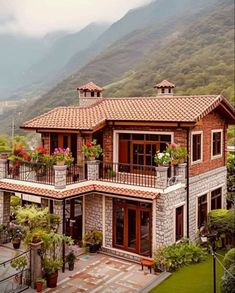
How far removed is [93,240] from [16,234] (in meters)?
3.29

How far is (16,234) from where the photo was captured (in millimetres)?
16500

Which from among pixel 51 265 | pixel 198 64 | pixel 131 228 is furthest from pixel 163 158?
pixel 198 64

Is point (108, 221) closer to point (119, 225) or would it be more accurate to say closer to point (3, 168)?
point (119, 225)

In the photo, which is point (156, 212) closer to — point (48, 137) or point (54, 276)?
point (54, 276)

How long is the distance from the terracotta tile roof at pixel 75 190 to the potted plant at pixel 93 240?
1.85 meters

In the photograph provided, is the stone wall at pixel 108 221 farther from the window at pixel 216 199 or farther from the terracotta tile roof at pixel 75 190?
the window at pixel 216 199

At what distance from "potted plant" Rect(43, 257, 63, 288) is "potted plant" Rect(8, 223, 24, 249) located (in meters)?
3.66

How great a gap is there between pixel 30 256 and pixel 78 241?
13.6 feet

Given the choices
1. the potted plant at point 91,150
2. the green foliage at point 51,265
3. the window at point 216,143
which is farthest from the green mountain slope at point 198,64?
the green foliage at point 51,265

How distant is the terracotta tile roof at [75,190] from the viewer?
552 inches

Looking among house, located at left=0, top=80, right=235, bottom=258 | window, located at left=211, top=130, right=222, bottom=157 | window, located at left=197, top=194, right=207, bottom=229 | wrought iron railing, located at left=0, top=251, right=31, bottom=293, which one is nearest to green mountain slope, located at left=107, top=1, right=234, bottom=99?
window, located at left=211, top=130, right=222, bottom=157

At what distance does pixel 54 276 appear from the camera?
1265 centimetres

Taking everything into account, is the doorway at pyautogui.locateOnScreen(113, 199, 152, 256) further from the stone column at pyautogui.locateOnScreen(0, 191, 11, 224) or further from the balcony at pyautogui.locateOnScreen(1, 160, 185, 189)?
the stone column at pyautogui.locateOnScreen(0, 191, 11, 224)

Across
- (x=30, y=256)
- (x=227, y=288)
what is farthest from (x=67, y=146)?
(x=227, y=288)
